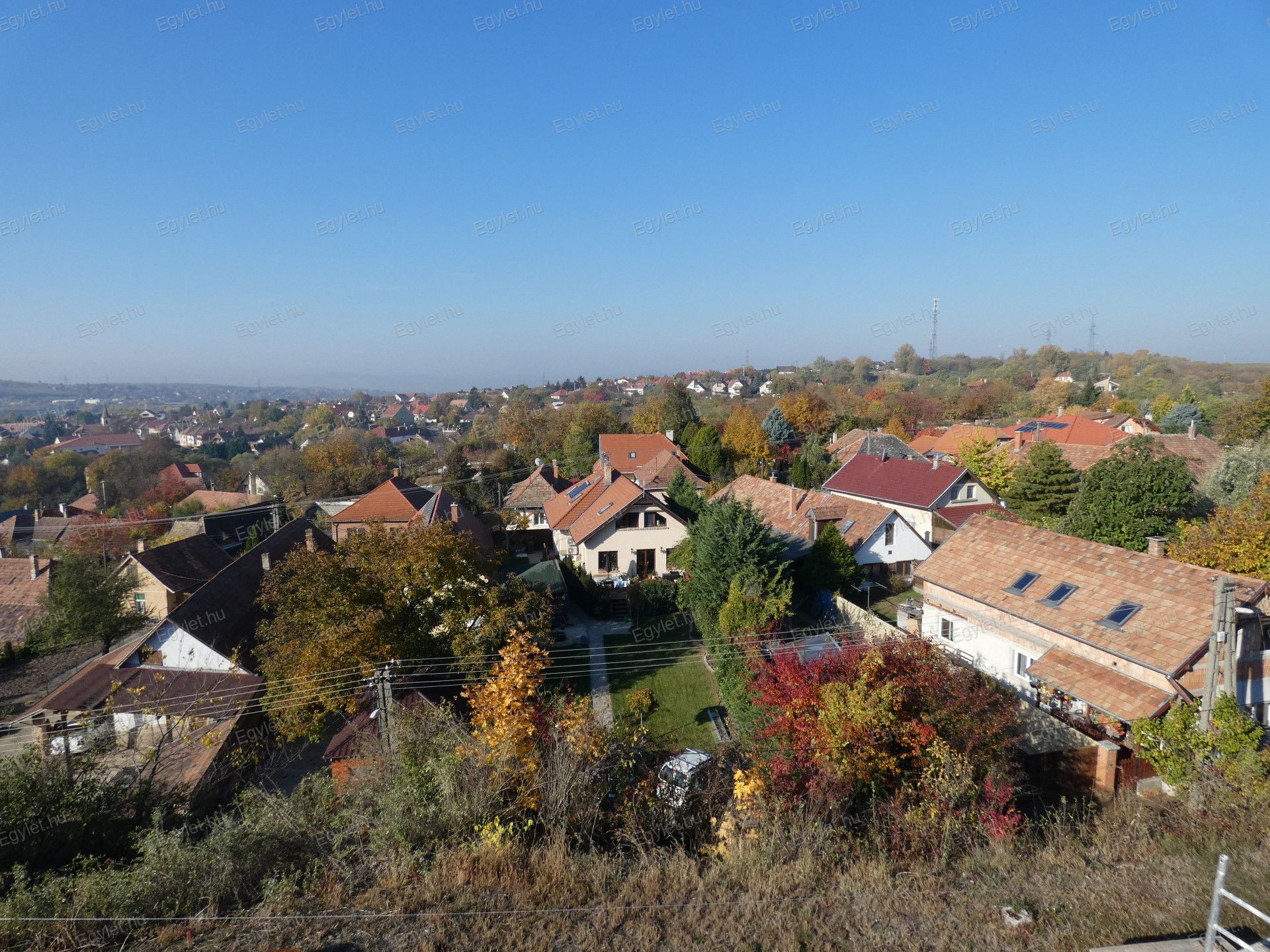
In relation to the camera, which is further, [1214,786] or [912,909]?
[1214,786]

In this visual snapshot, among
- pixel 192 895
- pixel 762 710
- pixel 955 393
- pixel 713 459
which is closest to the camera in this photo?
pixel 192 895

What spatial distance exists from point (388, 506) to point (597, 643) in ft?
70.1

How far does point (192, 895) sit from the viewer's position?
22.4ft

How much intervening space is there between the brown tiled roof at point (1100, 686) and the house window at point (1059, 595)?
1.13m

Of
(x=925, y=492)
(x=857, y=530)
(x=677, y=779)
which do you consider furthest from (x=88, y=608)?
(x=925, y=492)

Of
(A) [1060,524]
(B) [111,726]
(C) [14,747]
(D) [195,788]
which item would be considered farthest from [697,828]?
(A) [1060,524]

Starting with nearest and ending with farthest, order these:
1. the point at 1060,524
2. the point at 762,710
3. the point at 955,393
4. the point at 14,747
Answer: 1. the point at 762,710
2. the point at 14,747
3. the point at 1060,524
4. the point at 955,393

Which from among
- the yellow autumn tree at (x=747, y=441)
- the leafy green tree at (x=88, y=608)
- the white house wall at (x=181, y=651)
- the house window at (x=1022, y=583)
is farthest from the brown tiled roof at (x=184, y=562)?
the yellow autumn tree at (x=747, y=441)

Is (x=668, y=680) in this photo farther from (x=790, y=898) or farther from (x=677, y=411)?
(x=677, y=411)

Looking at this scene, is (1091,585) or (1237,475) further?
(1237,475)

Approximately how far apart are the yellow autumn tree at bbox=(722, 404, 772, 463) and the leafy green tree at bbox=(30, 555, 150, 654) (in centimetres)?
3609

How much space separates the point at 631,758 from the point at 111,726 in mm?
12411

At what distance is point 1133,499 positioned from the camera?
22453 millimetres

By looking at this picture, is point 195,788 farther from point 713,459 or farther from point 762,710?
point 713,459
